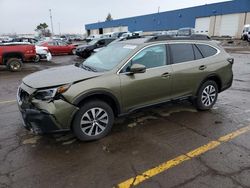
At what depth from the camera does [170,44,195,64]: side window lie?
16.4ft

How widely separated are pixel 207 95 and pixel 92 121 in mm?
2965

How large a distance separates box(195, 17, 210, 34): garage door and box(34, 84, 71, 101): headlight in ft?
161

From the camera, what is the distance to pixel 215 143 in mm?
4090

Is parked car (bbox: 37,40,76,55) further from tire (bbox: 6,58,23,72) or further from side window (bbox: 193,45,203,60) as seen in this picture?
side window (bbox: 193,45,203,60)

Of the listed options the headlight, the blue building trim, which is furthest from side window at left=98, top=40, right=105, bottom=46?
the blue building trim

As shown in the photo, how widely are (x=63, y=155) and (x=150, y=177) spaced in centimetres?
143

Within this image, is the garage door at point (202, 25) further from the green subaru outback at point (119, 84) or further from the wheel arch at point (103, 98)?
the wheel arch at point (103, 98)

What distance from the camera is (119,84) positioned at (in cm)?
419

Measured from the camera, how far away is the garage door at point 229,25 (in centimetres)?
4273

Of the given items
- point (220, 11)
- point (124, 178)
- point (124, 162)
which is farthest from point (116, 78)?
point (220, 11)

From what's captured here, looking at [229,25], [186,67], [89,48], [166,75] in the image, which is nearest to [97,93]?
[166,75]

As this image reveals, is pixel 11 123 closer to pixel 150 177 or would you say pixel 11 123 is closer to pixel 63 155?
pixel 63 155

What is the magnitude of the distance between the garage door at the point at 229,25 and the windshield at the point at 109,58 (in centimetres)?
4396

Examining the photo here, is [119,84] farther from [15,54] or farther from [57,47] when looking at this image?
[57,47]
